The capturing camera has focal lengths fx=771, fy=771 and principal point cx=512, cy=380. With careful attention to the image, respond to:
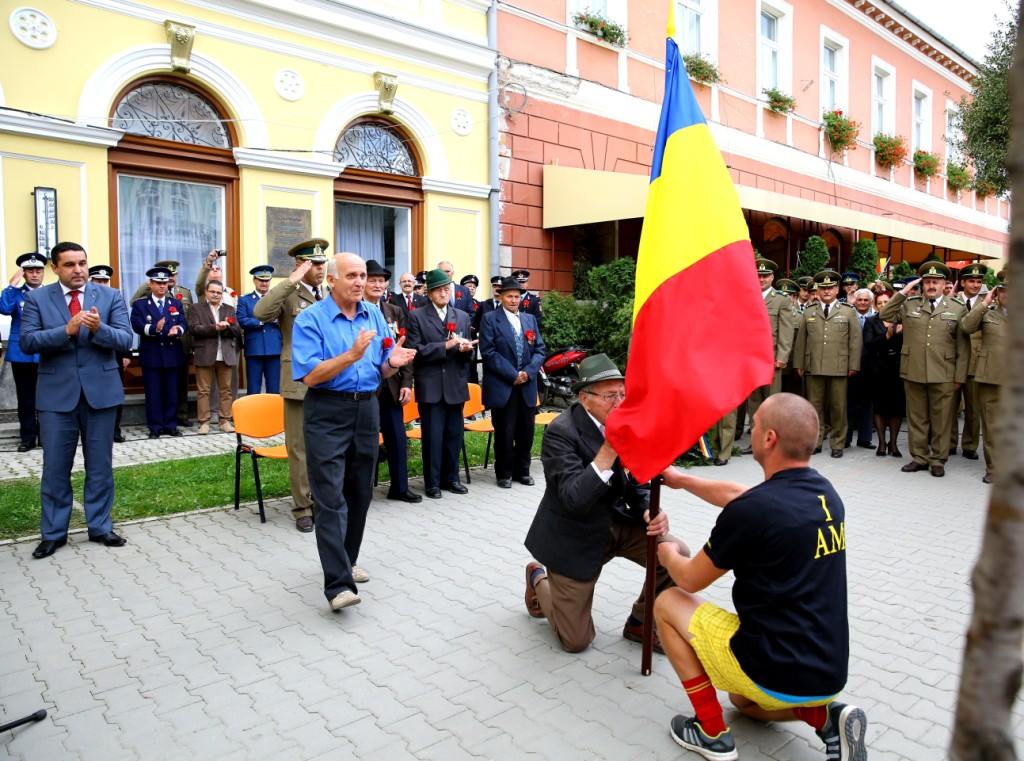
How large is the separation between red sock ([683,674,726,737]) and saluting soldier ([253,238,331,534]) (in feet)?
12.4

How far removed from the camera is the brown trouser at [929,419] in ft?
28.5

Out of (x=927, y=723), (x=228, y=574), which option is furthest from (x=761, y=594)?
(x=228, y=574)

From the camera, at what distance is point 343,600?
430 cm

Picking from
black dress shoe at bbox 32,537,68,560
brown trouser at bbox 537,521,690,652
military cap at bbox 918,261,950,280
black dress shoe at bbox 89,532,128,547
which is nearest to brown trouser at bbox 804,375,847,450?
military cap at bbox 918,261,950,280

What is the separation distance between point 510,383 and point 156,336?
476cm

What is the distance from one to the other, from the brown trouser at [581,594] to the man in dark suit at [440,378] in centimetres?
337

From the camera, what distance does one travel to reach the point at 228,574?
5.13 metres

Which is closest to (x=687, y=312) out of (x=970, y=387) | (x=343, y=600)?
(x=343, y=600)

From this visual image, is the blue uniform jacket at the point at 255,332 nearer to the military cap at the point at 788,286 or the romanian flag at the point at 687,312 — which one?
the military cap at the point at 788,286

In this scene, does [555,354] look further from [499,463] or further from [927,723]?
[927,723]

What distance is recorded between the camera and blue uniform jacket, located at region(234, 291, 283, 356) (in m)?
10.2

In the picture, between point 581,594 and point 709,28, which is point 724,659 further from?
point 709,28

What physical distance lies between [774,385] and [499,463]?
14.4 feet

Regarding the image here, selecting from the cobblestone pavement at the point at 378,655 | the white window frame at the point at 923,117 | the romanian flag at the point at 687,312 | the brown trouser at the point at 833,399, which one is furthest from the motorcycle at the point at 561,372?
the white window frame at the point at 923,117
